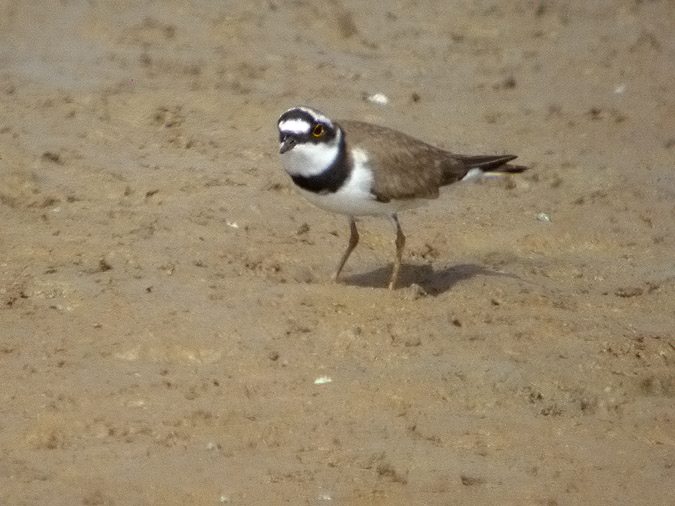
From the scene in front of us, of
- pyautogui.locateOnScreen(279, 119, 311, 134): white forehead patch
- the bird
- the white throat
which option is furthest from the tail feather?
pyautogui.locateOnScreen(279, 119, 311, 134): white forehead patch

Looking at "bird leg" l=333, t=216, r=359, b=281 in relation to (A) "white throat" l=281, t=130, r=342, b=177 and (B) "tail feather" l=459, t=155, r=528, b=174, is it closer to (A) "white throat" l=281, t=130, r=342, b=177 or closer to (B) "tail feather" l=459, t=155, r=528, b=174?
(A) "white throat" l=281, t=130, r=342, b=177

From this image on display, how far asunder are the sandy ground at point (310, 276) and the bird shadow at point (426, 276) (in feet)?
0.08

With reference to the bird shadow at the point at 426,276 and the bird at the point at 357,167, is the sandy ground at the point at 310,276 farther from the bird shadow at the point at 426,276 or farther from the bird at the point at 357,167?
the bird at the point at 357,167

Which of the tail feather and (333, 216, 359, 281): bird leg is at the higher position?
the tail feather

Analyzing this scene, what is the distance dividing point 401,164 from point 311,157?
1.96 ft

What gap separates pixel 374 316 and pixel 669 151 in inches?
162

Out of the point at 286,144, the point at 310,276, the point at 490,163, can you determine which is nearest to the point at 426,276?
the point at 310,276

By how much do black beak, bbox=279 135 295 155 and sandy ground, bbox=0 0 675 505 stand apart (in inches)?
28.4

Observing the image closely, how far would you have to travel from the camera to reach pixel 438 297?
7828 millimetres

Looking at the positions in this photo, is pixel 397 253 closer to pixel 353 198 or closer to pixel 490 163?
pixel 353 198

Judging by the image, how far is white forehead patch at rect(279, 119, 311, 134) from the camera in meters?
7.62

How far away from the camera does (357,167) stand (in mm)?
7797

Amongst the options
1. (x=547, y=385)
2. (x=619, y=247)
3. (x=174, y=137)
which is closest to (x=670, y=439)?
(x=547, y=385)

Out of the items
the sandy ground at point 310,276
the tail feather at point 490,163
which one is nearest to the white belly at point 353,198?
the sandy ground at point 310,276
